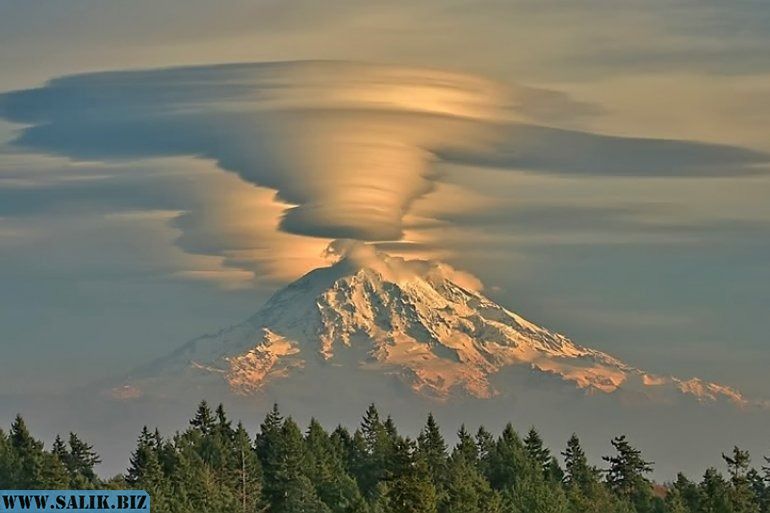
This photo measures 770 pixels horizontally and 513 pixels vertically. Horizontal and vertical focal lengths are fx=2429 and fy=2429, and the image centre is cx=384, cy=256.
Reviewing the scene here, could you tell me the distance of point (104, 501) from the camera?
132 m

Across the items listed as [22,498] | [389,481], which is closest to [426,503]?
[389,481]

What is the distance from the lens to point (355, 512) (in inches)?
7254

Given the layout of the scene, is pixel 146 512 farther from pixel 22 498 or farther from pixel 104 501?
pixel 22 498

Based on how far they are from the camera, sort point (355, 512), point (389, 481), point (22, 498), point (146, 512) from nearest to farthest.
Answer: point (146, 512)
point (22, 498)
point (355, 512)
point (389, 481)

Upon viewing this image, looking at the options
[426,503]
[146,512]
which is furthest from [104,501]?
[426,503]

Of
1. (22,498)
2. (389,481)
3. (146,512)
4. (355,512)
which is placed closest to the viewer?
(146,512)

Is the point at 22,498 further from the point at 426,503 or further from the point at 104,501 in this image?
the point at 426,503

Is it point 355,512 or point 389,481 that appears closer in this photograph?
point 355,512

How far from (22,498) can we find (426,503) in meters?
60.1

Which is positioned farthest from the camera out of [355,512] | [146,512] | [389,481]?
[389,481]

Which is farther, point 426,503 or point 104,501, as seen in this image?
point 426,503

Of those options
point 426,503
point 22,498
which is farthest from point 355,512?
point 22,498

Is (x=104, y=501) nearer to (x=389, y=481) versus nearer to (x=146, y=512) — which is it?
(x=146, y=512)

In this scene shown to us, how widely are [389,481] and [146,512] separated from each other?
7029 centimetres
